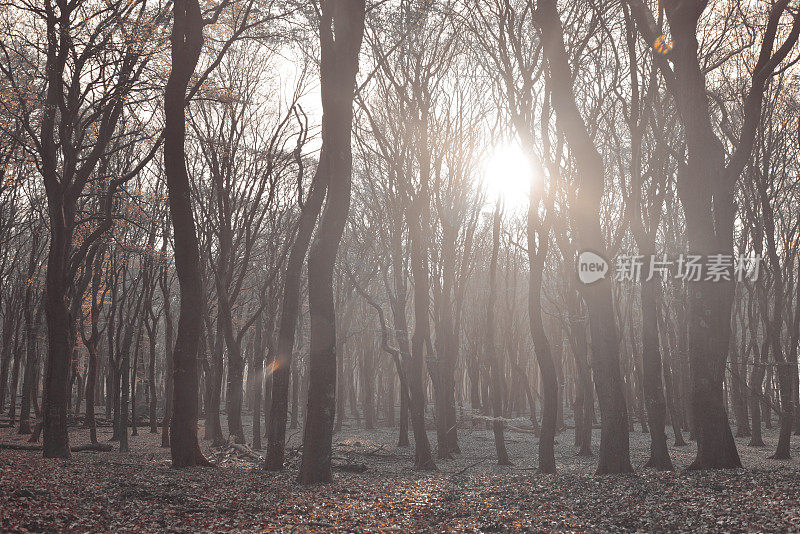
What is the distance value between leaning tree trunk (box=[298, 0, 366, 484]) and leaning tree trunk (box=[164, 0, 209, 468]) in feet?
7.65

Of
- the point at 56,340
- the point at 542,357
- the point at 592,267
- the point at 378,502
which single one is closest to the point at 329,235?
the point at 378,502

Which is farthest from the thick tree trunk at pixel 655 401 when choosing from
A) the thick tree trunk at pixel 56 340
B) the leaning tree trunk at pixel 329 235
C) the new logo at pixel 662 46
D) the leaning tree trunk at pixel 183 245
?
the thick tree trunk at pixel 56 340

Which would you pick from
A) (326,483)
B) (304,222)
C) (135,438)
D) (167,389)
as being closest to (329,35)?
(304,222)

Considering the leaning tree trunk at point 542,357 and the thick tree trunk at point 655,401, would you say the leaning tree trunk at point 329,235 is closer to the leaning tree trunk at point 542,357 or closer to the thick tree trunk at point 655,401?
the leaning tree trunk at point 542,357

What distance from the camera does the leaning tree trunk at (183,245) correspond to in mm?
10211

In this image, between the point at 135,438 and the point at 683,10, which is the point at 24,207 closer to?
the point at 135,438

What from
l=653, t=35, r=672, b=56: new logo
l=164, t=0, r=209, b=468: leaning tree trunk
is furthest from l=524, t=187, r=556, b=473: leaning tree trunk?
l=164, t=0, r=209, b=468: leaning tree trunk

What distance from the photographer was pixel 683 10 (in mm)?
9500

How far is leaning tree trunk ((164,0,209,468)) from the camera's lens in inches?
402

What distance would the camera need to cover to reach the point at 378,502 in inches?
328

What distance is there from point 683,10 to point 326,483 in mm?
9140

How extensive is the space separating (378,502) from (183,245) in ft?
17.7

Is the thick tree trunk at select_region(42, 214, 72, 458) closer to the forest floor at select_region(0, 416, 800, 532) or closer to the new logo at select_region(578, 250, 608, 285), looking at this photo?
the forest floor at select_region(0, 416, 800, 532)

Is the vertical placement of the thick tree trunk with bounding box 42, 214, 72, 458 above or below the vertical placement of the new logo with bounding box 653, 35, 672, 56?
below
